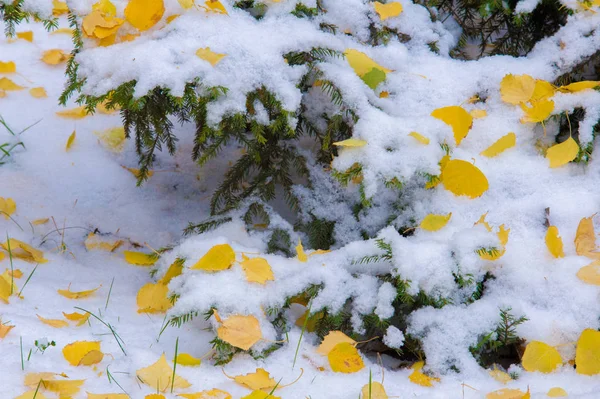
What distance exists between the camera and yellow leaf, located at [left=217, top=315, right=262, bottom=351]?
1.30 metres

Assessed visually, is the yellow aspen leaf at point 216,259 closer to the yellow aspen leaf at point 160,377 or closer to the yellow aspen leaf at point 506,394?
the yellow aspen leaf at point 160,377

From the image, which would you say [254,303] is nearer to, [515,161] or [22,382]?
[22,382]

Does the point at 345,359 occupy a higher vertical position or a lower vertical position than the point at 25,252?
higher

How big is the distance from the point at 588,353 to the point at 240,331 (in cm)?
79

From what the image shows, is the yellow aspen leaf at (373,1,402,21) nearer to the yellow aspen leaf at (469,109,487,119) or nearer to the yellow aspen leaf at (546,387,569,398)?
the yellow aspen leaf at (469,109,487,119)

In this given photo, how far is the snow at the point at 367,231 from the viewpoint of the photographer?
51.3 inches

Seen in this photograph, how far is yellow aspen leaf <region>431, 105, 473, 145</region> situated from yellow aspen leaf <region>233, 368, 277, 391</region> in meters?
0.81

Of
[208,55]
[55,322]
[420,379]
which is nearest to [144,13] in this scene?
[208,55]

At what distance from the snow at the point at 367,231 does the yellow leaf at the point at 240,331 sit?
1.1 inches

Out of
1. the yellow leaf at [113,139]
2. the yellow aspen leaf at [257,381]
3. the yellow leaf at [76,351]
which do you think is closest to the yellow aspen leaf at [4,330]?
the yellow leaf at [76,351]

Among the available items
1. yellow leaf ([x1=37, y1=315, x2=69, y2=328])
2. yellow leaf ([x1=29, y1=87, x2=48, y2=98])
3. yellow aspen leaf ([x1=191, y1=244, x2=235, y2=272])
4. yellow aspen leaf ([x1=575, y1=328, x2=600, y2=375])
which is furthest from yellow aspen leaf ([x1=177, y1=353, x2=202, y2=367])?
yellow leaf ([x1=29, y1=87, x2=48, y2=98])

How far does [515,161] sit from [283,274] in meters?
0.74

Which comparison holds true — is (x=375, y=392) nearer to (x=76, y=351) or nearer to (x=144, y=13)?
(x=76, y=351)

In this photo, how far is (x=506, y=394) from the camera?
1.19 meters
